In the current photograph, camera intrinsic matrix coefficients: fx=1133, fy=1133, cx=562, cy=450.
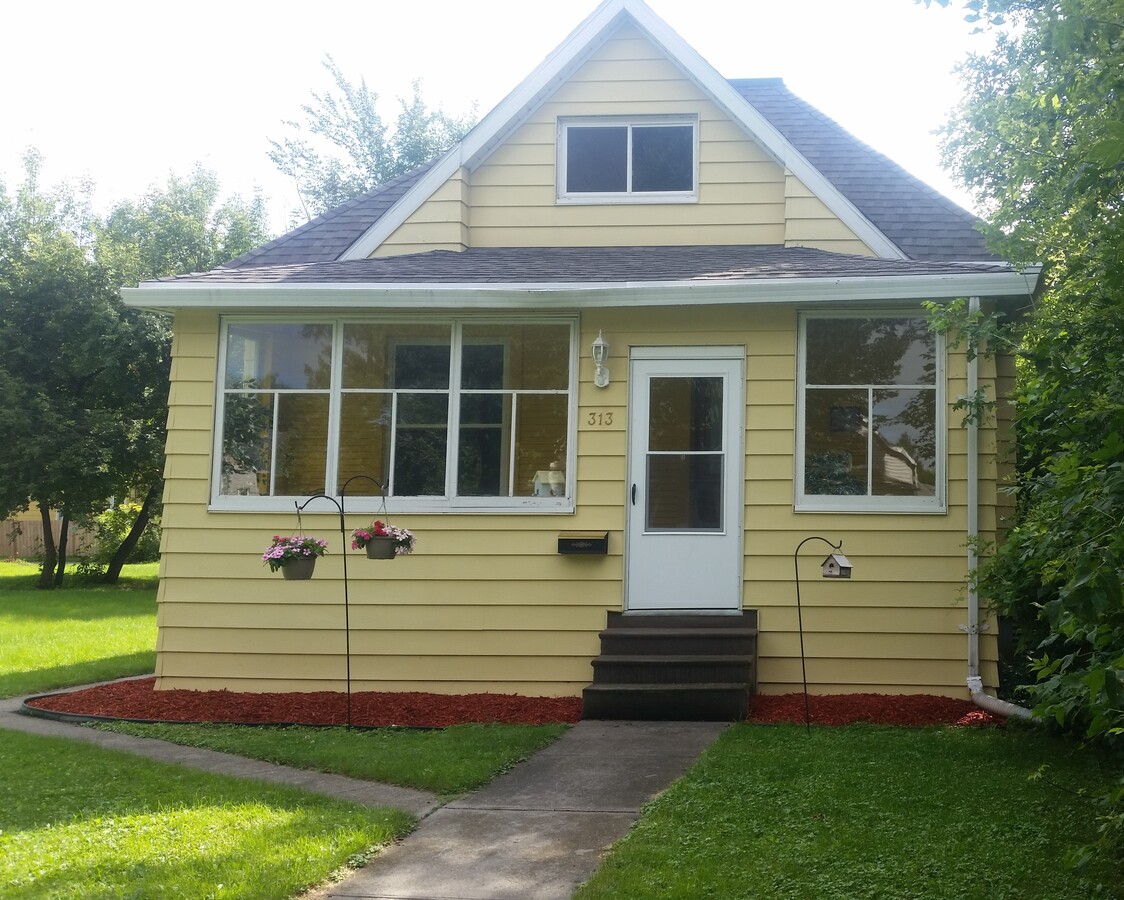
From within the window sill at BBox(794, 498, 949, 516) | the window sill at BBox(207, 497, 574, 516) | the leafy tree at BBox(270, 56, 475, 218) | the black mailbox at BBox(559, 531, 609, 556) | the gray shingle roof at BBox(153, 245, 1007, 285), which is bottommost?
the black mailbox at BBox(559, 531, 609, 556)

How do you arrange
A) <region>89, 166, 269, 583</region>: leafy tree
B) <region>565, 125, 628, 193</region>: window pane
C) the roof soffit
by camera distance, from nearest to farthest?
the roof soffit, <region>565, 125, 628, 193</region>: window pane, <region>89, 166, 269, 583</region>: leafy tree

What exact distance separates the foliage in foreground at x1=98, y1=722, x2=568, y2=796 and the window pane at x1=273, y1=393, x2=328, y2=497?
210 centimetres

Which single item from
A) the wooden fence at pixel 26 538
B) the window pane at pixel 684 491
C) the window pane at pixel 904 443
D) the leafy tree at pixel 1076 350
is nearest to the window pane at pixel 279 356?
the window pane at pixel 684 491

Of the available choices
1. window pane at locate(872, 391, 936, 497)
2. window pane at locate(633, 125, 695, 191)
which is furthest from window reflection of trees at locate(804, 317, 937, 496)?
window pane at locate(633, 125, 695, 191)

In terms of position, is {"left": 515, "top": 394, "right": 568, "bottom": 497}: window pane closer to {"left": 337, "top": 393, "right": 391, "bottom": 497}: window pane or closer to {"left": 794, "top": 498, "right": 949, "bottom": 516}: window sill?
{"left": 337, "top": 393, "right": 391, "bottom": 497}: window pane

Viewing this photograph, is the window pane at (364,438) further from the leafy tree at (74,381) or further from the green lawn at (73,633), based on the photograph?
the leafy tree at (74,381)

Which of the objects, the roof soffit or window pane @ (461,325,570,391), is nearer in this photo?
window pane @ (461,325,570,391)

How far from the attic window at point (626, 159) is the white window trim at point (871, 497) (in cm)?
236

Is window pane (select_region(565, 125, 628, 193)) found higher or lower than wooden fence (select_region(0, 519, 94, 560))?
higher

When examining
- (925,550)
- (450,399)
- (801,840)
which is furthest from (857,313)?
(801,840)

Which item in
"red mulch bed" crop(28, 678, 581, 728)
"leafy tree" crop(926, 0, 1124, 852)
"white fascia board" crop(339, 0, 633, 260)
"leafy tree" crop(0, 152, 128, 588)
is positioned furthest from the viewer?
"leafy tree" crop(0, 152, 128, 588)

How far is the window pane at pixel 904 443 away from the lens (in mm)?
8844

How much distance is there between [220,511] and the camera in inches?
364

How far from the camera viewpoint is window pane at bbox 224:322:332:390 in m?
9.40
